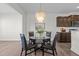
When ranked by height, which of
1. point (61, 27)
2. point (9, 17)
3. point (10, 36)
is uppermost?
point (9, 17)

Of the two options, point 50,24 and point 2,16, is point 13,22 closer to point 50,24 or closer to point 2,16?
point 2,16

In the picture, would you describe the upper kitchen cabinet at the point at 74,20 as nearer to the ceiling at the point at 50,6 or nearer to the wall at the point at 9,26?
the ceiling at the point at 50,6

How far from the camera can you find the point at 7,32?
10.4m

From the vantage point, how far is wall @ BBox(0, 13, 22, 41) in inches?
403

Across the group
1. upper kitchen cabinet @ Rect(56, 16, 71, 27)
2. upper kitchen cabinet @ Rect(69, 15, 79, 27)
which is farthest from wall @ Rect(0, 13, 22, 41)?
upper kitchen cabinet @ Rect(69, 15, 79, 27)

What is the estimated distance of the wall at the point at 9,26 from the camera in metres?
10.2

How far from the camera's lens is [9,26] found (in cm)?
1033

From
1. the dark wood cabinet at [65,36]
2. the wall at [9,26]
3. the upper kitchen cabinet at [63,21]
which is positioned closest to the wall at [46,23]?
the upper kitchen cabinet at [63,21]

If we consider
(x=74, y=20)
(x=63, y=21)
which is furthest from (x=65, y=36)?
(x=74, y=20)

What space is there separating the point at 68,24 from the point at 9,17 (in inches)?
184

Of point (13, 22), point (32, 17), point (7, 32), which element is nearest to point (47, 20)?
point (32, 17)

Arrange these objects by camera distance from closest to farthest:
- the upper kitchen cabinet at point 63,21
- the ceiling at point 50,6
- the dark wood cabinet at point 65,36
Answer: the ceiling at point 50,6 < the dark wood cabinet at point 65,36 < the upper kitchen cabinet at point 63,21

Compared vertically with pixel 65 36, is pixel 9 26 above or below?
above

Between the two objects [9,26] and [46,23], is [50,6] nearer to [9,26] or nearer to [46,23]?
[46,23]
